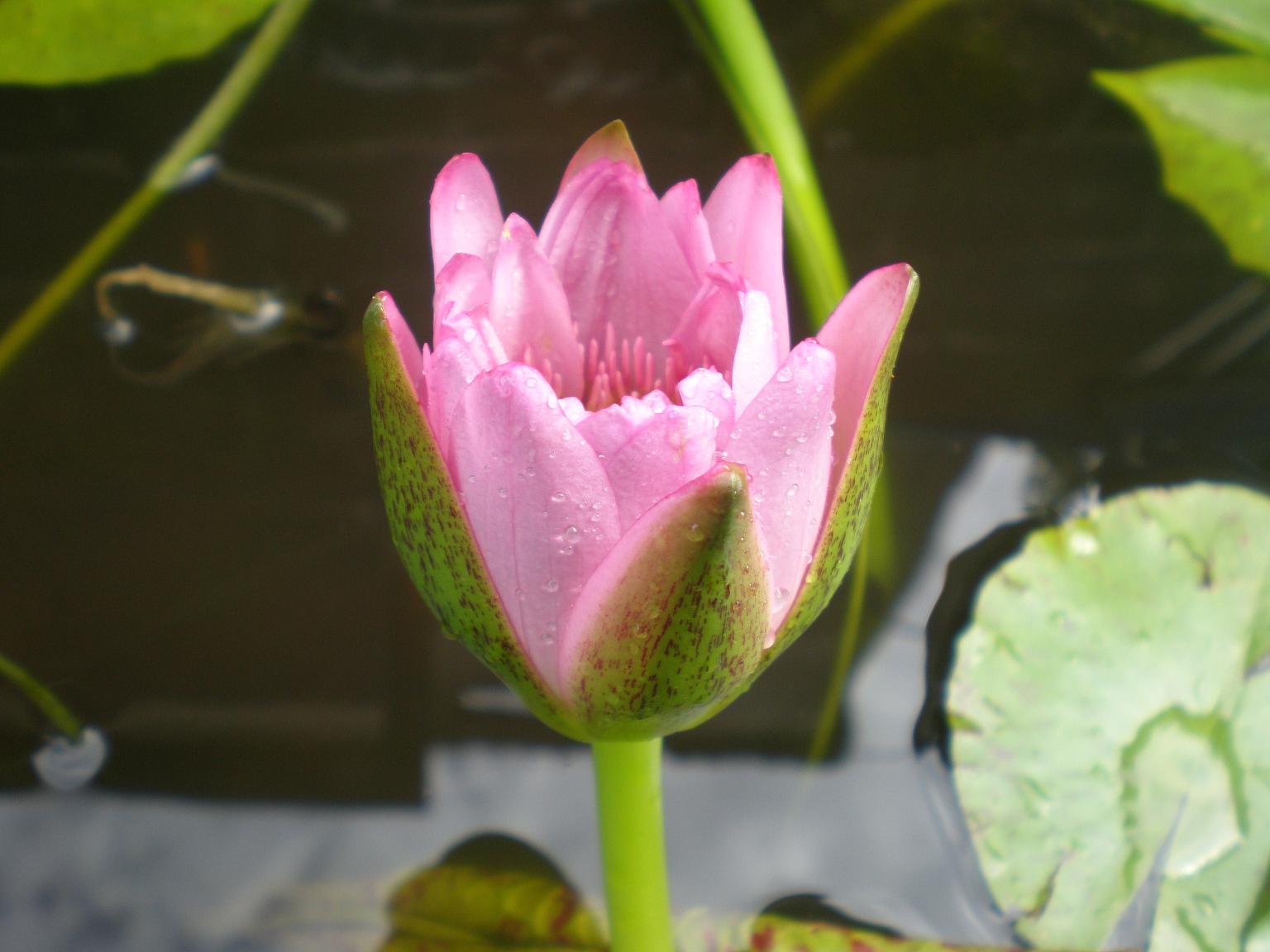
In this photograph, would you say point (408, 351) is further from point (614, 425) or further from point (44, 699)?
point (44, 699)

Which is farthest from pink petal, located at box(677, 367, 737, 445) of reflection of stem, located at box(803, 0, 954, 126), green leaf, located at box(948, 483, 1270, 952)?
reflection of stem, located at box(803, 0, 954, 126)

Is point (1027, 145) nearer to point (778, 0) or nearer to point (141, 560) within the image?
point (778, 0)

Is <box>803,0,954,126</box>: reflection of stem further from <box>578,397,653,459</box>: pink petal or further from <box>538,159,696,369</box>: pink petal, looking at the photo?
<box>578,397,653,459</box>: pink petal


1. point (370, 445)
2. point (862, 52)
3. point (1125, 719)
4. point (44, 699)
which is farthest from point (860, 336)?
point (862, 52)

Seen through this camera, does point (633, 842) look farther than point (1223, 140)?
No

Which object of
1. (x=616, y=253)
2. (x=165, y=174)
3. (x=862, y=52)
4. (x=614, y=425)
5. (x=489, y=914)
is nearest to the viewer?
(x=614, y=425)
